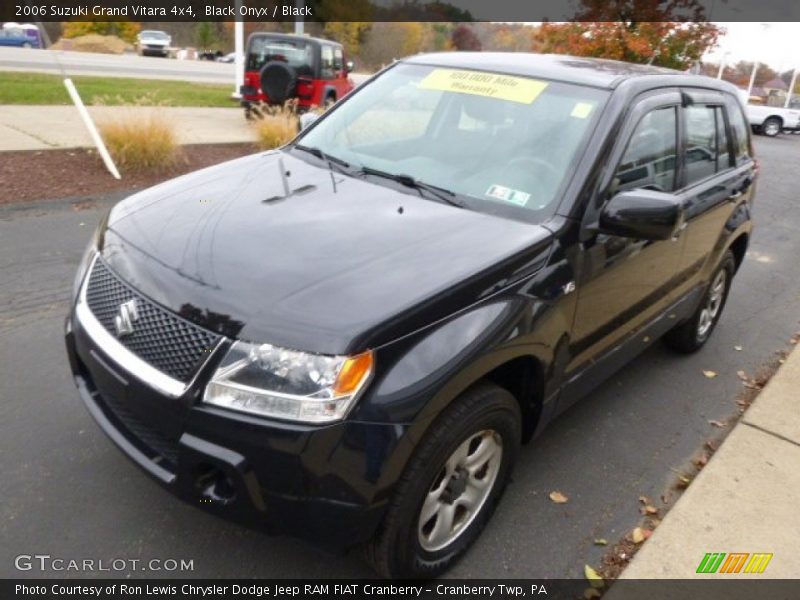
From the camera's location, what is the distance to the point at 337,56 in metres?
14.1

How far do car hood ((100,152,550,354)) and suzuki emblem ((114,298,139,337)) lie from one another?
7cm

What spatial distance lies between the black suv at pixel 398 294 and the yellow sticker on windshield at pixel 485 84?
15mm

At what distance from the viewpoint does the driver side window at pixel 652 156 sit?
2.98 meters

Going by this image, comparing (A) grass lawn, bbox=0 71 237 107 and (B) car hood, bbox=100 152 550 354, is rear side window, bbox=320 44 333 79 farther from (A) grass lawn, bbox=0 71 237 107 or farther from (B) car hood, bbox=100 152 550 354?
(B) car hood, bbox=100 152 550 354

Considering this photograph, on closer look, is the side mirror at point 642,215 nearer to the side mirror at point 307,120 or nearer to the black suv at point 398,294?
the black suv at point 398,294

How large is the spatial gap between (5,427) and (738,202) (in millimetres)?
4423

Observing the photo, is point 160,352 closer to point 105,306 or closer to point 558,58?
point 105,306

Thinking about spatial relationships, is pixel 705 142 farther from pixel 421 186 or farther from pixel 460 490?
pixel 460 490

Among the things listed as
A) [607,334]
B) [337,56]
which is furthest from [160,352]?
[337,56]

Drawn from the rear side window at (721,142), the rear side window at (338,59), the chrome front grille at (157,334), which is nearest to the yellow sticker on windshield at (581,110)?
the rear side window at (721,142)

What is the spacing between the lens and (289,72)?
12.1 metres

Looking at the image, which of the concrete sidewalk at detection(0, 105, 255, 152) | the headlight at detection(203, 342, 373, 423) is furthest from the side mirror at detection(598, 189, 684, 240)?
the concrete sidewalk at detection(0, 105, 255, 152)

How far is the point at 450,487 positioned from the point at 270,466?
2.49ft

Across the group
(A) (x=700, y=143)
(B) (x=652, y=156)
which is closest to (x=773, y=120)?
(A) (x=700, y=143)
